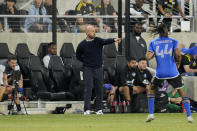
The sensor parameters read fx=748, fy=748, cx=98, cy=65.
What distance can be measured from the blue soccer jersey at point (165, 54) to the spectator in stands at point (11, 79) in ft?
17.3

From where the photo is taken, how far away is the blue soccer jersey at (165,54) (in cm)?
1398

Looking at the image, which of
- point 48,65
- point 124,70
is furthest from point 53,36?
point 124,70

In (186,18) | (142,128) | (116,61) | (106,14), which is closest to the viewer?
(142,128)

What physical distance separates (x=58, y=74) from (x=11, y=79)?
1433 mm

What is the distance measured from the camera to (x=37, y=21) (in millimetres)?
21828

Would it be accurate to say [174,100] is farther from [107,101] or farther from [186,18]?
[186,18]

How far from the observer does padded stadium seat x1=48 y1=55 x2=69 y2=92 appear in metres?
19.8

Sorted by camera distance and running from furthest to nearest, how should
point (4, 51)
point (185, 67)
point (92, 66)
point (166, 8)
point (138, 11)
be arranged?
point (138, 11) → point (166, 8) → point (4, 51) → point (185, 67) → point (92, 66)

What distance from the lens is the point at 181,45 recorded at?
69.1 ft

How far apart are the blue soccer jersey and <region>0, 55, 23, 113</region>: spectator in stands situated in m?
5.26

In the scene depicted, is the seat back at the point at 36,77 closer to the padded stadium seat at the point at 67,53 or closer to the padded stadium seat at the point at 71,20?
the padded stadium seat at the point at 67,53

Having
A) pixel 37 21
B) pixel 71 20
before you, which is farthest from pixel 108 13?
pixel 37 21

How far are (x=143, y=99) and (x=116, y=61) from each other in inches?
62.9

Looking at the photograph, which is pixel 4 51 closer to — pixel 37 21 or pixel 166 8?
pixel 37 21
